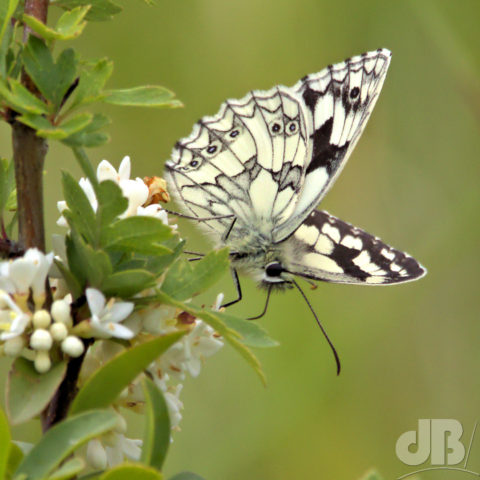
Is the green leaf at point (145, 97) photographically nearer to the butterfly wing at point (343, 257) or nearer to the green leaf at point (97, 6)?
the green leaf at point (97, 6)

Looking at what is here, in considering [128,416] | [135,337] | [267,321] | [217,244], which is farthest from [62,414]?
[267,321]

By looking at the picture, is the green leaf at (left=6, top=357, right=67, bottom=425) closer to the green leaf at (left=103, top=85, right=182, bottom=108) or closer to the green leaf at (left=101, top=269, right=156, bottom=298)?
the green leaf at (left=101, top=269, right=156, bottom=298)

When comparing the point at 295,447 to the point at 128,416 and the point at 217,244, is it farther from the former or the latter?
the point at 217,244

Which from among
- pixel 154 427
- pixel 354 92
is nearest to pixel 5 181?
pixel 154 427

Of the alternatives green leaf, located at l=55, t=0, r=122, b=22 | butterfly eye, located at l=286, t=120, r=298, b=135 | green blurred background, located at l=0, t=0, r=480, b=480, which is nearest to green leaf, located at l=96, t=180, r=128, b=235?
green leaf, located at l=55, t=0, r=122, b=22

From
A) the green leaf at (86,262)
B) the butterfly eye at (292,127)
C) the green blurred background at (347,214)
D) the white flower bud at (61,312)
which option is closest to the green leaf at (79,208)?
the green leaf at (86,262)

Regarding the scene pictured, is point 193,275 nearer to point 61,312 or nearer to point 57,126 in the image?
point 61,312
